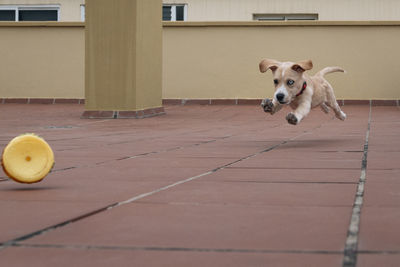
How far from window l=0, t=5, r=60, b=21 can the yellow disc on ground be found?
60.0ft

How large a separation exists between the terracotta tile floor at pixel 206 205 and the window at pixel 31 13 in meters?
15.4

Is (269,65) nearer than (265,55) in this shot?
Yes

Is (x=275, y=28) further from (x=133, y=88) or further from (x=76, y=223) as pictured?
(x=76, y=223)

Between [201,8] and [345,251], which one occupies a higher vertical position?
[201,8]

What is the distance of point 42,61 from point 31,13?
237 inches

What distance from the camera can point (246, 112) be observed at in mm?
12906

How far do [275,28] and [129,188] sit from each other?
12.3m

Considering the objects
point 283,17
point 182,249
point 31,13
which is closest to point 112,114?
point 182,249

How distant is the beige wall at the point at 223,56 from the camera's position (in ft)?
50.3

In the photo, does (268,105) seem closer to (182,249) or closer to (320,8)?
(182,249)

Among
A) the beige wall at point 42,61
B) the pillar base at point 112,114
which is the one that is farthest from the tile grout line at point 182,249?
the beige wall at point 42,61

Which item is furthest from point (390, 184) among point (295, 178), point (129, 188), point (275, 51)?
point (275, 51)

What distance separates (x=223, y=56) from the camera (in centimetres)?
1571

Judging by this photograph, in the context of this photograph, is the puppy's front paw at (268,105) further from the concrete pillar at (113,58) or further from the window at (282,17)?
the window at (282,17)
